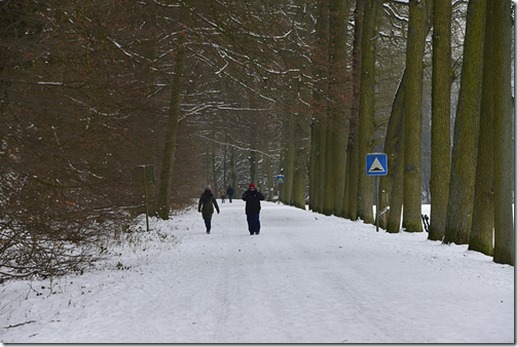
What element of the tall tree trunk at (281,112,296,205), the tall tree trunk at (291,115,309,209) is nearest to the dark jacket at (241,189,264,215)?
the tall tree trunk at (281,112,296,205)

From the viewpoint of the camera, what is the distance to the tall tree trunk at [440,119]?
1861 cm

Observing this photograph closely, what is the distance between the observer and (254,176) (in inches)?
2509

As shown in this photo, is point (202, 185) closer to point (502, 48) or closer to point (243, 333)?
point (502, 48)

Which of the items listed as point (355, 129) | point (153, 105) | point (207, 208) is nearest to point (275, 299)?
point (153, 105)

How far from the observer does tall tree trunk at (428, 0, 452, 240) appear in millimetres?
18609

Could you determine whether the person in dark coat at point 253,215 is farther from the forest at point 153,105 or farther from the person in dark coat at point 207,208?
the forest at point 153,105

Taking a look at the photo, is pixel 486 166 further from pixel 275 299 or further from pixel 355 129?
pixel 355 129

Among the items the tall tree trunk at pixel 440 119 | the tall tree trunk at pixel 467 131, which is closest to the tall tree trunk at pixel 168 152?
the tall tree trunk at pixel 440 119

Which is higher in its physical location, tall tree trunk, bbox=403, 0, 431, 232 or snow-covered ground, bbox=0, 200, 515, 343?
tall tree trunk, bbox=403, 0, 431, 232

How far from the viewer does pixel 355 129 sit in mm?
30688

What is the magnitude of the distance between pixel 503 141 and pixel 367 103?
14125mm

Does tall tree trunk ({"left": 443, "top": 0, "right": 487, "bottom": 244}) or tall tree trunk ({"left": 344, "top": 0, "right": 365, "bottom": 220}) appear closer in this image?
tall tree trunk ({"left": 443, "top": 0, "right": 487, "bottom": 244})

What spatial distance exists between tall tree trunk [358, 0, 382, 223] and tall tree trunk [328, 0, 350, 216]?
763 millimetres

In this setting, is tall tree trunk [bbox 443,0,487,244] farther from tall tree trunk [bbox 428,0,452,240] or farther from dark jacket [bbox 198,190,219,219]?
dark jacket [bbox 198,190,219,219]
